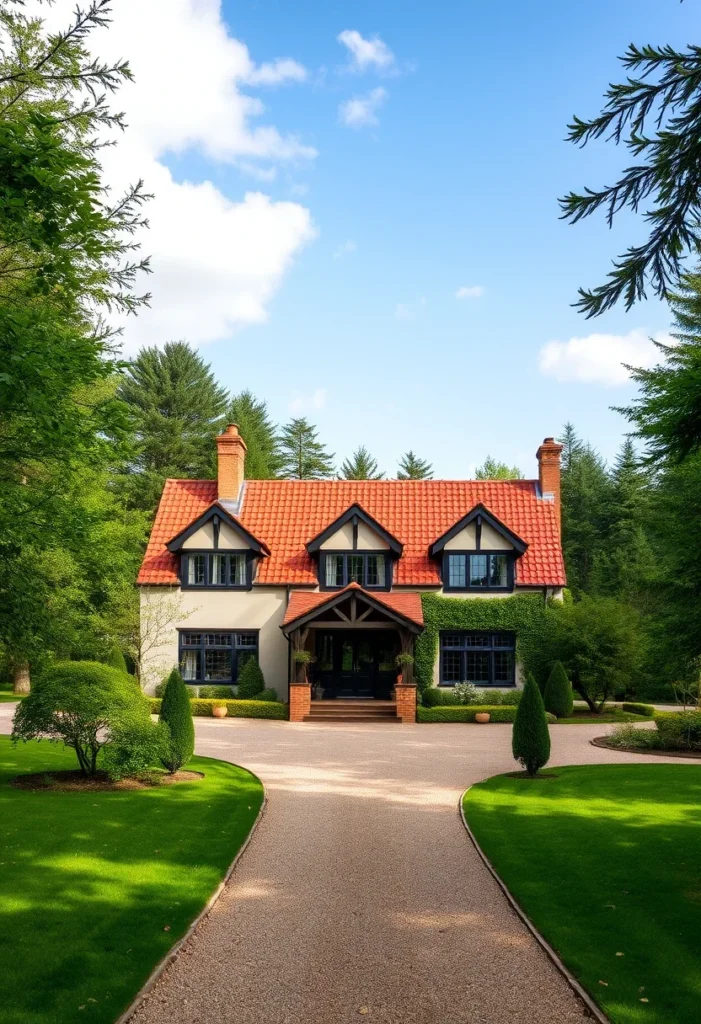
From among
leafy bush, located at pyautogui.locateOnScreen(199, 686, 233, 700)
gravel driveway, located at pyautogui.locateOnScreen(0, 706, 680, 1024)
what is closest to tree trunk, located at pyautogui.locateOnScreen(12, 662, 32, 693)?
leafy bush, located at pyautogui.locateOnScreen(199, 686, 233, 700)

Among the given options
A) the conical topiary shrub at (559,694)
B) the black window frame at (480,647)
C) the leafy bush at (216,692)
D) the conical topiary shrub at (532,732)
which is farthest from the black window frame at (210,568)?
the conical topiary shrub at (532,732)

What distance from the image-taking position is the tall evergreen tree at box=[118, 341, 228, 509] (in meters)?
58.2

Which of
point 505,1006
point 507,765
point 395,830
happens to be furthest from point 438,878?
point 507,765

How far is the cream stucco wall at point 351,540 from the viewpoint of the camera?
1234 inches

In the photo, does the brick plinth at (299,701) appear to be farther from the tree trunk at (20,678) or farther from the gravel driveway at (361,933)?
the tree trunk at (20,678)

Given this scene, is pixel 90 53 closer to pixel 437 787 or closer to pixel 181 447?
pixel 437 787

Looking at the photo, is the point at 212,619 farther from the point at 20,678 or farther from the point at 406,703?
the point at 20,678

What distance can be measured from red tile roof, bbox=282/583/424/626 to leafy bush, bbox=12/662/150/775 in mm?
13150

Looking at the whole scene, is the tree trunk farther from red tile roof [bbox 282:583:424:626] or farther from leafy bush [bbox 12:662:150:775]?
leafy bush [bbox 12:662:150:775]

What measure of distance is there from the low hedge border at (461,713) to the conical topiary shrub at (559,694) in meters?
0.83

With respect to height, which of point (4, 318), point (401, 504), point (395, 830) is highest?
point (401, 504)

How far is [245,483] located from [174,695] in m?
19.8

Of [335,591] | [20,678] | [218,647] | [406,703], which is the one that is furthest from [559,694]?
[20,678]

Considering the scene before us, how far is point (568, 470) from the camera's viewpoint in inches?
2709
